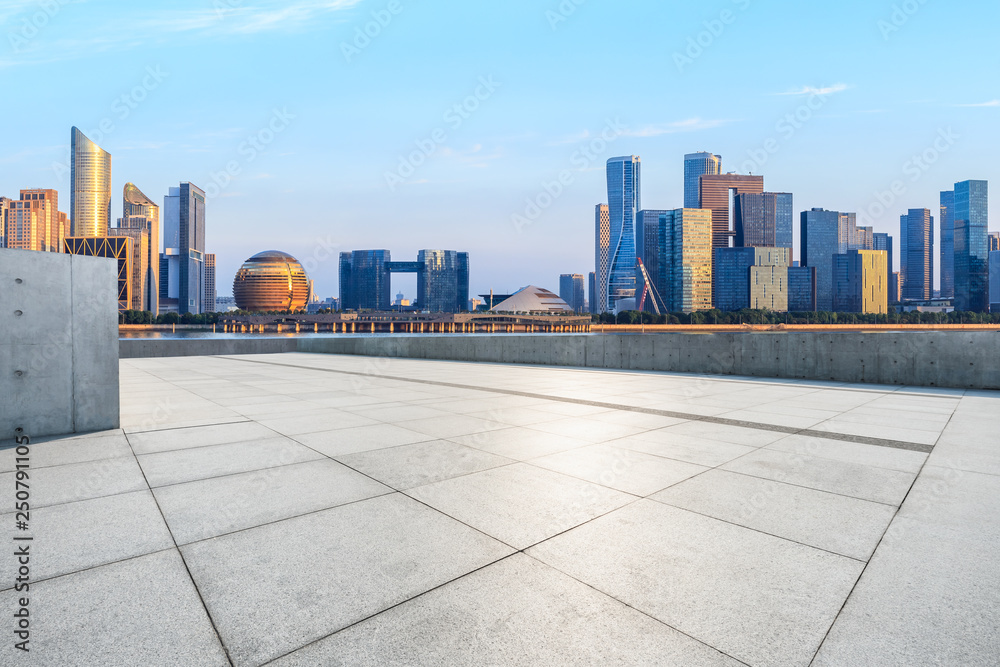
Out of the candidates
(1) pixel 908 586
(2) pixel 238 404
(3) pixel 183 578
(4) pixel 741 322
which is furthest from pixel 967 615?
(4) pixel 741 322

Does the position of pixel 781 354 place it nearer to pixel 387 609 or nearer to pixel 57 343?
pixel 387 609

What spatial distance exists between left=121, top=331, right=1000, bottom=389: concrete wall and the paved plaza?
7511 mm

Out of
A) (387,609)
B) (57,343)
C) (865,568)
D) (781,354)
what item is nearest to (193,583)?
(387,609)

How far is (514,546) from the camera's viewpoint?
369 centimetres

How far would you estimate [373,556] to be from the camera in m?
3.50

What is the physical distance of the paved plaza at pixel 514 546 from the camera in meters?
2.57

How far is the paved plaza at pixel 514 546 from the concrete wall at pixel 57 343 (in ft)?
1.89

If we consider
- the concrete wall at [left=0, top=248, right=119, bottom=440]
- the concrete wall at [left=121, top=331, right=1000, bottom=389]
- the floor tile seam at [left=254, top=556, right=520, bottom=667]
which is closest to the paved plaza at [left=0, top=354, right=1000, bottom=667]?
the floor tile seam at [left=254, top=556, right=520, bottom=667]

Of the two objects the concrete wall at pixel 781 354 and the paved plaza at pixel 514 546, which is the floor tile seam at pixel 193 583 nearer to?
the paved plaza at pixel 514 546

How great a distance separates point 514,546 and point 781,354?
→ 15.4 metres

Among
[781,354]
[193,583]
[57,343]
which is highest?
[57,343]

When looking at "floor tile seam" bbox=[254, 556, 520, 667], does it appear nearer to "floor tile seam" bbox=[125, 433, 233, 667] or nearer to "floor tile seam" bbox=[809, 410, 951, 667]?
"floor tile seam" bbox=[125, 433, 233, 667]

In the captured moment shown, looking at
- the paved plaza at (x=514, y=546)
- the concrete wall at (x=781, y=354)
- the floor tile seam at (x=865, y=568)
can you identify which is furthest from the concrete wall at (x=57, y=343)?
the concrete wall at (x=781, y=354)

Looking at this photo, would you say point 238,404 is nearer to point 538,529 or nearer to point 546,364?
point 538,529
